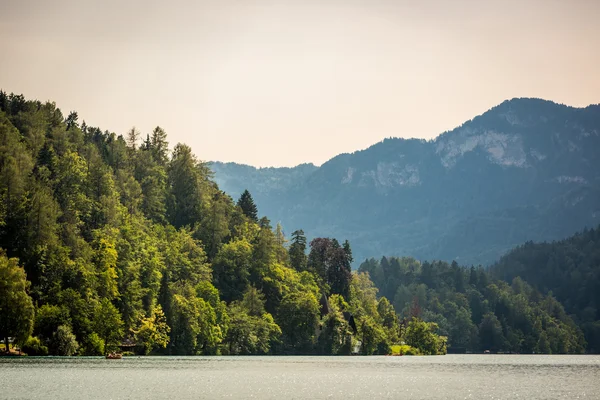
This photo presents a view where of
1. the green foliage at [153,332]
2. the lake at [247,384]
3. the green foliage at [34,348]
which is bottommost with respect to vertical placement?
the lake at [247,384]

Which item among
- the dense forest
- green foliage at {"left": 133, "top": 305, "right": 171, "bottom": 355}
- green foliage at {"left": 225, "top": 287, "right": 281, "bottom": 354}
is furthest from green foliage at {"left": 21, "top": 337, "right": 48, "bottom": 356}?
green foliage at {"left": 225, "top": 287, "right": 281, "bottom": 354}

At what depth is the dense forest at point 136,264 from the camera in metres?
110

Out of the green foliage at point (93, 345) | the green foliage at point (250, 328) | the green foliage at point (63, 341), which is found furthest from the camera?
the green foliage at point (250, 328)

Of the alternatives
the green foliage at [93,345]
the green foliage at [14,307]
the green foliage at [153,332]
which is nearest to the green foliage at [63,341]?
the green foliage at [93,345]

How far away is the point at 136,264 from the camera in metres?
129

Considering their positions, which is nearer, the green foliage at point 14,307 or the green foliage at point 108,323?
the green foliage at point 14,307

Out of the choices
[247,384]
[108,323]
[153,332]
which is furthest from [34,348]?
[247,384]

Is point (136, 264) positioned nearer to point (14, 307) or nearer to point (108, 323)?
point (108, 323)

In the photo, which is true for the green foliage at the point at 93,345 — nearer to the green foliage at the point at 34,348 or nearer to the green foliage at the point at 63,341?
the green foliage at the point at 63,341

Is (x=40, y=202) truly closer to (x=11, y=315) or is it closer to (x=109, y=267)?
(x=109, y=267)

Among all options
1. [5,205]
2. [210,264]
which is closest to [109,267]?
[5,205]

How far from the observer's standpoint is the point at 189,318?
132 metres

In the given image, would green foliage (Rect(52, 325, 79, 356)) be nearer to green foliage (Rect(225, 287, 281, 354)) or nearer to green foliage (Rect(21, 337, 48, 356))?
green foliage (Rect(21, 337, 48, 356))

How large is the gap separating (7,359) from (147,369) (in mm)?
17055
